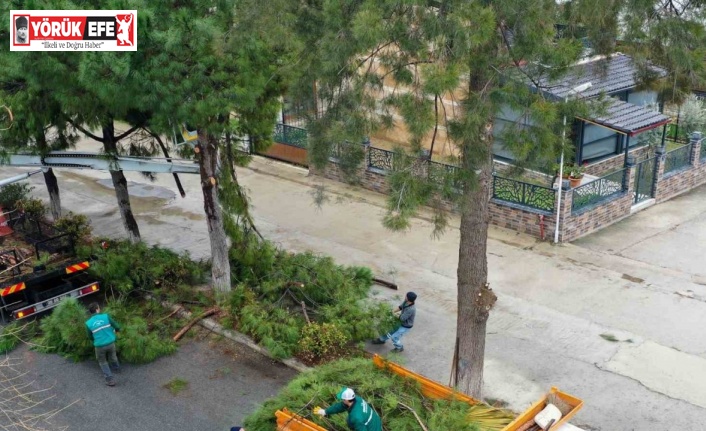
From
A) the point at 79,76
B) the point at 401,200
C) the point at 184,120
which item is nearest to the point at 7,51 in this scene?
the point at 79,76

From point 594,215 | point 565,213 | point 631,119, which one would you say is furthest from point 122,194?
point 631,119

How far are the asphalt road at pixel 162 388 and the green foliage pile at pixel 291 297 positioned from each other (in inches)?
18.0

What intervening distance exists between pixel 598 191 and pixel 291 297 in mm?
7019

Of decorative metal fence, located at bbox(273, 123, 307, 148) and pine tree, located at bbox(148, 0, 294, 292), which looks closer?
pine tree, located at bbox(148, 0, 294, 292)

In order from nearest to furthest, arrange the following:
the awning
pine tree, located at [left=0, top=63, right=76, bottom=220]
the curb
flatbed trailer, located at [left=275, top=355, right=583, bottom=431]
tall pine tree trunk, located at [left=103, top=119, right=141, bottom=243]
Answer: flatbed trailer, located at [left=275, top=355, right=583, bottom=431]
the curb
pine tree, located at [left=0, top=63, right=76, bottom=220]
tall pine tree trunk, located at [left=103, top=119, right=141, bottom=243]
the awning

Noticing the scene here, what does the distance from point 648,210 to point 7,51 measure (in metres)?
12.8

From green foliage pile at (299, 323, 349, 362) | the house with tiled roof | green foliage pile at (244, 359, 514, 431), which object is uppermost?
the house with tiled roof

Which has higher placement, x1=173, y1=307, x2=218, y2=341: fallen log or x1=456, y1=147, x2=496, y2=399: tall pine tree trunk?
x1=456, y1=147, x2=496, y2=399: tall pine tree trunk

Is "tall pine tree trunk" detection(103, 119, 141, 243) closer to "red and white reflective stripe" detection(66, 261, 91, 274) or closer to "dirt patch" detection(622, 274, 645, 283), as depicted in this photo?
"red and white reflective stripe" detection(66, 261, 91, 274)

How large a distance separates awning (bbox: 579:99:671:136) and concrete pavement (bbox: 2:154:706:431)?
1780 mm

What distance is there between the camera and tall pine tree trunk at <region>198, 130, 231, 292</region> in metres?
12.4

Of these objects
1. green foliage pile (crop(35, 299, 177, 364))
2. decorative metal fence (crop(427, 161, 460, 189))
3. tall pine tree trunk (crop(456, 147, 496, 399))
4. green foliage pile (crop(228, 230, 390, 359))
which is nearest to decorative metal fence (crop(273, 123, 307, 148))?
green foliage pile (crop(228, 230, 390, 359))

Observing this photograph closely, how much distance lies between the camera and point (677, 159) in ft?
59.5

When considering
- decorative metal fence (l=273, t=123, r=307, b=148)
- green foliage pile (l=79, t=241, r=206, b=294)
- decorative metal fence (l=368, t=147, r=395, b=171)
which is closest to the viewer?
green foliage pile (l=79, t=241, r=206, b=294)
